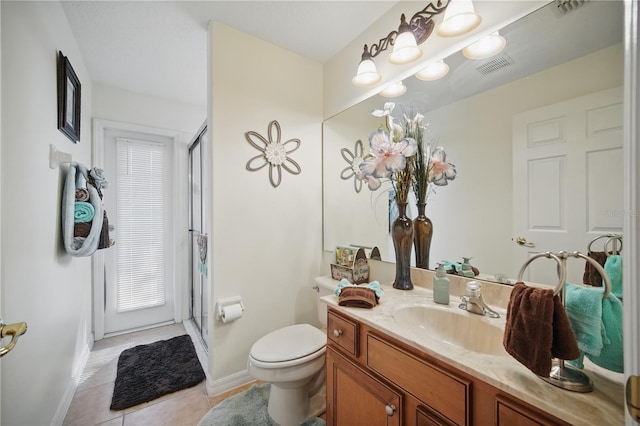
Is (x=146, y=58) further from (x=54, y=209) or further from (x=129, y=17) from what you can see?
(x=54, y=209)

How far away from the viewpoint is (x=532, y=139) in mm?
1067

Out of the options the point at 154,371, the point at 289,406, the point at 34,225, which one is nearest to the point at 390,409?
the point at 289,406

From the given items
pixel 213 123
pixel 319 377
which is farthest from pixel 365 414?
pixel 213 123

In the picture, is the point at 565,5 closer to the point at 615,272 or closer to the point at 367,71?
the point at 367,71

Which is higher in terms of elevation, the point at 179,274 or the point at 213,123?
the point at 213,123

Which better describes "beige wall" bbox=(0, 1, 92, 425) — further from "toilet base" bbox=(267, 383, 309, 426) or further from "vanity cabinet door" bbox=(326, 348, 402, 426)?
"vanity cabinet door" bbox=(326, 348, 402, 426)

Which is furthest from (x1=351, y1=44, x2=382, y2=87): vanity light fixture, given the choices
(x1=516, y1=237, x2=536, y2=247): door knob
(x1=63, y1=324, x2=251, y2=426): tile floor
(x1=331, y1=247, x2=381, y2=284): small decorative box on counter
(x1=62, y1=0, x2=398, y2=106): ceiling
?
(x1=63, y1=324, x2=251, y2=426): tile floor

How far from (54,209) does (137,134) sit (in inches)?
66.8

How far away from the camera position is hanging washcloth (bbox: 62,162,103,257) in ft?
4.90

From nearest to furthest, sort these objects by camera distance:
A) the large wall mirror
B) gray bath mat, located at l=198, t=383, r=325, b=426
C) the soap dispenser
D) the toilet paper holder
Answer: the large wall mirror
the soap dispenser
gray bath mat, located at l=198, t=383, r=325, b=426
the toilet paper holder

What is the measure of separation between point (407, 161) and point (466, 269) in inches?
25.3

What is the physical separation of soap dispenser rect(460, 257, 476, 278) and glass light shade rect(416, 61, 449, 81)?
3.35 feet

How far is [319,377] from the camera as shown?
64.2 inches

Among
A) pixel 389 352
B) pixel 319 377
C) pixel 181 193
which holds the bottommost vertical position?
pixel 319 377
